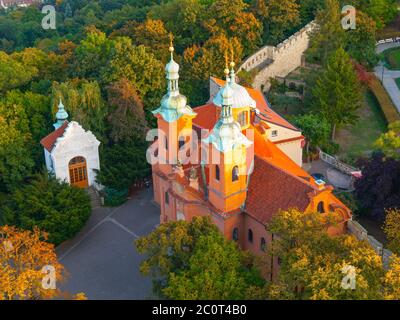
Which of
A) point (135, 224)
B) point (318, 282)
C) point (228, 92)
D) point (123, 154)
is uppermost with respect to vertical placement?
point (228, 92)

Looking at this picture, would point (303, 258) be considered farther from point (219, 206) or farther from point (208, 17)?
point (208, 17)

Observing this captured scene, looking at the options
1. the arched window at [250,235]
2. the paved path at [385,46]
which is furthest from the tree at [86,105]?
the paved path at [385,46]

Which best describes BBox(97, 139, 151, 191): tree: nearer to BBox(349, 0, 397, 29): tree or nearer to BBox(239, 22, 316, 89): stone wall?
BBox(239, 22, 316, 89): stone wall

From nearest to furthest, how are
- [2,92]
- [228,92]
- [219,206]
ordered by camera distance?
1. [228,92]
2. [219,206]
3. [2,92]


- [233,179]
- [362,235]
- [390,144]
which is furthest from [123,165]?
[362,235]

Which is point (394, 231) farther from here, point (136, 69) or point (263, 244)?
point (136, 69)

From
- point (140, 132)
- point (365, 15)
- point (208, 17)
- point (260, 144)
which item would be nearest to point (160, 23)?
point (208, 17)

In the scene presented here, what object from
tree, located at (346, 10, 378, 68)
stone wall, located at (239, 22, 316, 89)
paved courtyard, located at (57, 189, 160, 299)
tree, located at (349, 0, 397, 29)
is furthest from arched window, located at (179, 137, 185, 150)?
tree, located at (349, 0, 397, 29)
